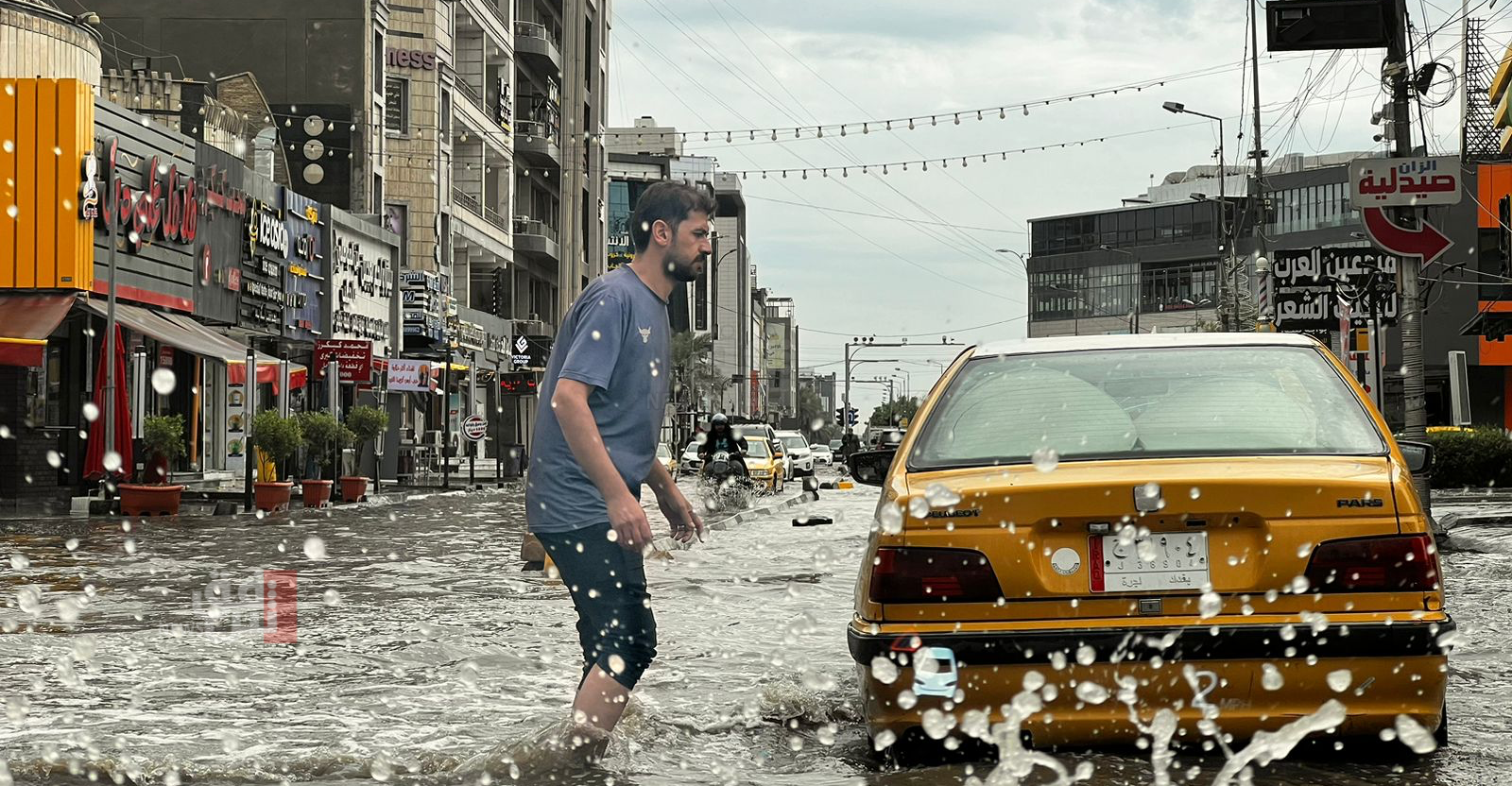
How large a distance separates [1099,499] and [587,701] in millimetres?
1573

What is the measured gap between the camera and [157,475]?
23.6 meters

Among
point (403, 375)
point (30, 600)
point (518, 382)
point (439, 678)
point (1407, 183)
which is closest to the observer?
point (439, 678)

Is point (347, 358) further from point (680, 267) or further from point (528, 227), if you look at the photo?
point (528, 227)

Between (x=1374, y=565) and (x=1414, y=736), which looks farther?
(x=1414, y=736)

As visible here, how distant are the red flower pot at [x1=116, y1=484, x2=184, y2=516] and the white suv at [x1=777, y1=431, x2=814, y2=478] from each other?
107 feet

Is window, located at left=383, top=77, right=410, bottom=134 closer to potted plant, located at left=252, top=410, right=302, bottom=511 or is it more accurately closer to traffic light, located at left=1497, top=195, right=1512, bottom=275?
potted plant, located at left=252, top=410, right=302, bottom=511

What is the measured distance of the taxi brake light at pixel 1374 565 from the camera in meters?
4.73

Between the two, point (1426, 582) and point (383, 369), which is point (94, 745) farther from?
point (383, 369)

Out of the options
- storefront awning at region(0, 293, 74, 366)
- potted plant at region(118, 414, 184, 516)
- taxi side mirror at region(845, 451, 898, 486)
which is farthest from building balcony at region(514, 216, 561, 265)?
taxi side mirror at region(845, 451, 898, 486)

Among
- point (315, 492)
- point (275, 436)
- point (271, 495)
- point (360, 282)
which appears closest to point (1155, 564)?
point (275, 436)

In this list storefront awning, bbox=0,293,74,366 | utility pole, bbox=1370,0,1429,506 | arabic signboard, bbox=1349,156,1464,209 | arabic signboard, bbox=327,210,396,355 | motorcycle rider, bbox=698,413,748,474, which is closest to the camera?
arabic signboard, bbox=1349,156,1464,209

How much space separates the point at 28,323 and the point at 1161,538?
21.4 meters

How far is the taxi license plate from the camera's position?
4.71 m

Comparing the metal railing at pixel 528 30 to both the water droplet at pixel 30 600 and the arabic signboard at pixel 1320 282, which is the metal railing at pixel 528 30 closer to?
the arabic signboard at pixel 1320 282
